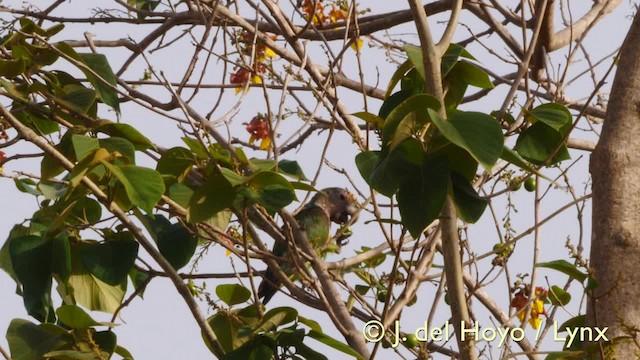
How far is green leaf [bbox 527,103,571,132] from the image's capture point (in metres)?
1.48

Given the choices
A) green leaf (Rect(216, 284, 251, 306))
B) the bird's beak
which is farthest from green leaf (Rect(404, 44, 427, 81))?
the bird's beak

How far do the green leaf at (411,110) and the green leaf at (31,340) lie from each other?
744 millimetres

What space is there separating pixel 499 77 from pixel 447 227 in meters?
1.54

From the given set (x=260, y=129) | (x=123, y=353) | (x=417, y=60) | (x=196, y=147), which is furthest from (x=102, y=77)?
(x=260, y=129)

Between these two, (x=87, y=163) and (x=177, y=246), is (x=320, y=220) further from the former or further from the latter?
(x=87, y=163)

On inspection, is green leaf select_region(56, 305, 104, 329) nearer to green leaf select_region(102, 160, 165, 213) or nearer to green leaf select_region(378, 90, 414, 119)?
green leaf select_region(102, 160, 165, 213)

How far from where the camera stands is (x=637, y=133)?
1.80 m

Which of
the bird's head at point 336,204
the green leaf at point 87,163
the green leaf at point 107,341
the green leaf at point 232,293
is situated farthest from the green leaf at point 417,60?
the bird's head at point 336,204

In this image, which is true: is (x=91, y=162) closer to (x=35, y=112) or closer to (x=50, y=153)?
(x=50, y=153)

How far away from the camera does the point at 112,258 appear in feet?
5.73

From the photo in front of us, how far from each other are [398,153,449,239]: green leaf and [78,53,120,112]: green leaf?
2.47 ft

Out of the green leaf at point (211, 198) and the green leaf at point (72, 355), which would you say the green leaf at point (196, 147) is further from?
the green leaf at point (72, 355)

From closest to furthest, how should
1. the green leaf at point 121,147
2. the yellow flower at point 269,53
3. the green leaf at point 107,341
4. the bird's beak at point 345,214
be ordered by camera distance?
the green leaf at point 121,147
the green leaf at point 107,341
the yellow flower at point 269,53
the bird's beak at point 345,214

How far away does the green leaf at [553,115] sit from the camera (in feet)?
4.87
